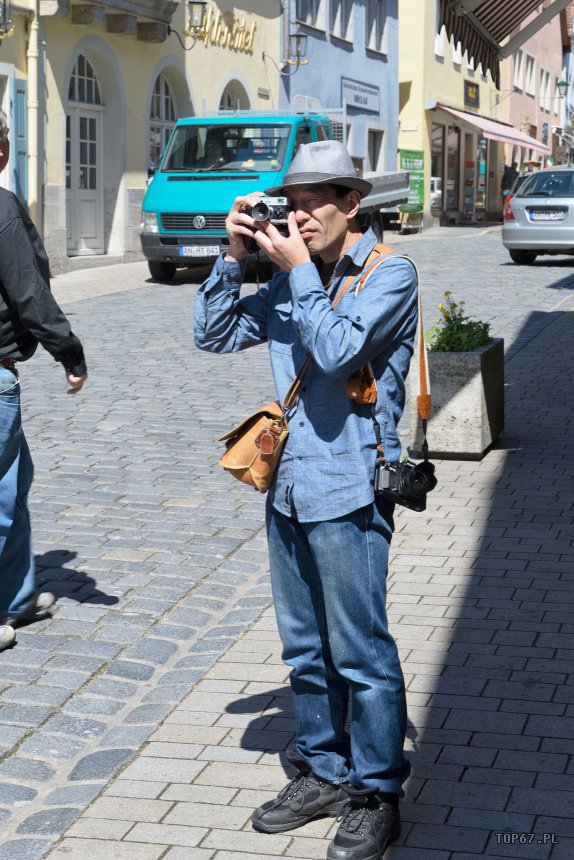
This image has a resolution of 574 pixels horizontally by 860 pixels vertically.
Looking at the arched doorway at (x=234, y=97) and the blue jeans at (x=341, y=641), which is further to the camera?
the arched doorway at (x=234, y=97)

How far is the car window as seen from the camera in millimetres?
22438

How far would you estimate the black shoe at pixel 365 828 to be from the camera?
346 centimetres

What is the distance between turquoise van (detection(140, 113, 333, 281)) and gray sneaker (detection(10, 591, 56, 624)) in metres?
12.8

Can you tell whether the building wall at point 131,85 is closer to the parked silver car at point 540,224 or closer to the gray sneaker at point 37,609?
the parked silver car at point 540,224

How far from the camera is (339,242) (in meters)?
3.52

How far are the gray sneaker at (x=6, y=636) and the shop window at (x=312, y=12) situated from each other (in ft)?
92.5

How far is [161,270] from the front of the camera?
19.5 metres

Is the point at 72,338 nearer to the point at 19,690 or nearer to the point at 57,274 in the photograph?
the point at 19,690

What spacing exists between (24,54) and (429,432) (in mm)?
13559

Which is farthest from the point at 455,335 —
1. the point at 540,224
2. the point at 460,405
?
the point at 540,224

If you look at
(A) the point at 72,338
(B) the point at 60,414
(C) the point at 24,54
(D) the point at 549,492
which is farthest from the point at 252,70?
(A) the point at 72,338

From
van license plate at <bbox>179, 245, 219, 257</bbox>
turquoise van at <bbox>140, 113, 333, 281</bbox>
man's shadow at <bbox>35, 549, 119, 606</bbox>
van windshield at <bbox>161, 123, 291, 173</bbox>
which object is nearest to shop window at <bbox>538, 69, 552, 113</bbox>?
turquoise van at <bbox>140, 113, 333, 281</bbox>

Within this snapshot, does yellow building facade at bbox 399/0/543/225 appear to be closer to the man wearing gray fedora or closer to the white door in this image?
the white door

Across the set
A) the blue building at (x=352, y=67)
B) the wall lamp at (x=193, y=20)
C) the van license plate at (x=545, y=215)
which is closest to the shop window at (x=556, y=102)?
the blue building at (x=352, y=67)
